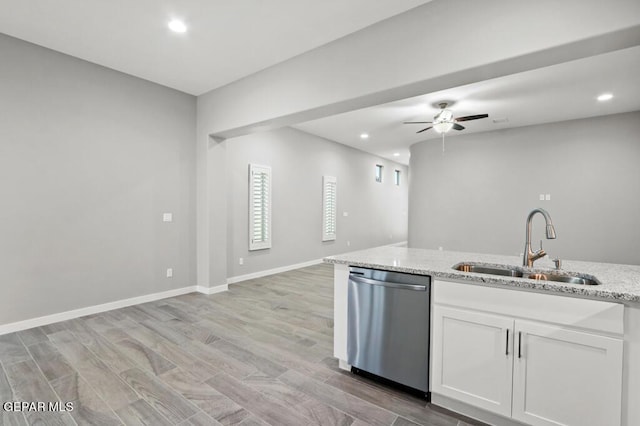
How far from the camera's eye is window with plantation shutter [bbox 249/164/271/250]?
18.6 feet

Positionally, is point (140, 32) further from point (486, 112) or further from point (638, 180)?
point (638, 180)

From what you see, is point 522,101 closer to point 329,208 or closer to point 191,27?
point 329,208

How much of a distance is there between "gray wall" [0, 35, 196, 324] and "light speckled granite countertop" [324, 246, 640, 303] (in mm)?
3166

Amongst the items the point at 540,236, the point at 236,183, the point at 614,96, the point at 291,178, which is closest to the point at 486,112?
the point at 614,96

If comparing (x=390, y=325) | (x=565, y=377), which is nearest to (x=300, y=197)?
(x=390, y=325)

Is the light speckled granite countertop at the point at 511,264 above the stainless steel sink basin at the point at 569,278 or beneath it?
above

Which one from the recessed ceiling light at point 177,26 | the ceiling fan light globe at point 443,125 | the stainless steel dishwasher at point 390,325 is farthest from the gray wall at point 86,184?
the ceiling fan light globe at point 443,125

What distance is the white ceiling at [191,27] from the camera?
271 cm

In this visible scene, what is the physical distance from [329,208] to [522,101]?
14.6 feet

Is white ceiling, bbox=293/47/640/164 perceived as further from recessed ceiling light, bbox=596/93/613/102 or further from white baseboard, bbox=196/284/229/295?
white baseboard, bbox=196/284/229/295

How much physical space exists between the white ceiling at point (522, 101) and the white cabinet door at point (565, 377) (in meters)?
3.66

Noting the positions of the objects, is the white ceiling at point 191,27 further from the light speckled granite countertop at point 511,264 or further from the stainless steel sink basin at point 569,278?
the stainless steel sink basin at point 569,278

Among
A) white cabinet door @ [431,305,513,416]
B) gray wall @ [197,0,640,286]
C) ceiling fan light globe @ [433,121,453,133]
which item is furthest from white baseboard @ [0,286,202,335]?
ceiling fan light globe @ [433,121,453,133]

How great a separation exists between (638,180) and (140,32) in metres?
8.19
